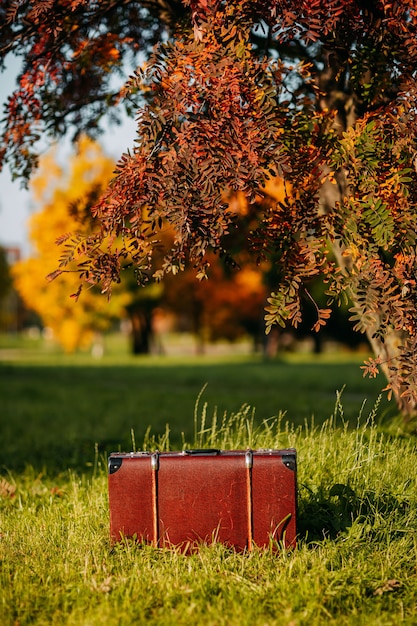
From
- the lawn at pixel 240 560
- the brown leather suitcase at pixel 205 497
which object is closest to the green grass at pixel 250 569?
the lawn at pixel 240 560

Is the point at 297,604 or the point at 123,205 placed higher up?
the point at 123,205

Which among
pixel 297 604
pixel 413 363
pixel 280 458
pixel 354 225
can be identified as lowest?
pixel 297 604

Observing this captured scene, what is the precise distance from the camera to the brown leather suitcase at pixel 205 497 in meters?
4.32

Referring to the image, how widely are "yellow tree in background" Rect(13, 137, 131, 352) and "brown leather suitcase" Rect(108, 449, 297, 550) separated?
26083 millimetres

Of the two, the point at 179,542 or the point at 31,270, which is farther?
the point at 31,270

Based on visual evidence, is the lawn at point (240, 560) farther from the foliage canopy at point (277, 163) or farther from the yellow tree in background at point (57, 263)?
the yellow tree in background at point (57, 263)

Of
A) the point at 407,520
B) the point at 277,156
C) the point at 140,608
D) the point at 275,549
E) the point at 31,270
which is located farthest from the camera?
the point at 31,270

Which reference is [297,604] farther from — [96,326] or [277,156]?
[96,326]

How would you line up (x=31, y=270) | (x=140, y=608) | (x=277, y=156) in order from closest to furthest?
(x=140, y=608) < (x=277, y=156) < (x=31, y=270)

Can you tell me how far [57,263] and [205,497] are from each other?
29.0 m

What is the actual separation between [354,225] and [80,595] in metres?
2.60

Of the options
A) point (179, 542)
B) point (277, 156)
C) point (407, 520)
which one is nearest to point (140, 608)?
point (179, 542)

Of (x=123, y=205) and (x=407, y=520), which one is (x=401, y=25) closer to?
(x=123, y=205)

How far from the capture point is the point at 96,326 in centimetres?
3619
